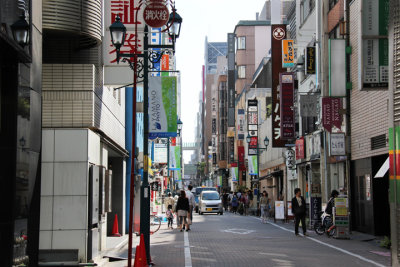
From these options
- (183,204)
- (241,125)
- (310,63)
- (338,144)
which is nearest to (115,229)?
(183,204)

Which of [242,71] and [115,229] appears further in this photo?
[242,71]

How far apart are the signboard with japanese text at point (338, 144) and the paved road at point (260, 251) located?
4.03m

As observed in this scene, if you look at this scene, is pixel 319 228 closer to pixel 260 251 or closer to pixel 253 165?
pixel 260 251

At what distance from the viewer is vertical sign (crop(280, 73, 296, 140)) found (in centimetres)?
3944

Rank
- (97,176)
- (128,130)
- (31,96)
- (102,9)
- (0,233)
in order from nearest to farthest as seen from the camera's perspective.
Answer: (0,233)
(31,96)
(97,176)
(102,9)
(128,130)

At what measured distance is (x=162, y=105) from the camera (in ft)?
77.2

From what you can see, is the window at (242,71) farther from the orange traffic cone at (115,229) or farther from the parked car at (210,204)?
the orange traffic cone at (115,229)

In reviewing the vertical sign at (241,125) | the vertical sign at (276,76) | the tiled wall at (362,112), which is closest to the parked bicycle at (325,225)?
the tiled wall at (362,112)

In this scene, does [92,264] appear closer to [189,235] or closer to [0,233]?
[0,233]

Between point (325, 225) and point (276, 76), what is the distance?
19.6 metres

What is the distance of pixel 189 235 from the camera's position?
26281 mm

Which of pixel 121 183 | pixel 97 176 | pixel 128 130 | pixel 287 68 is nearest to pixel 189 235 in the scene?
pixel 121 183

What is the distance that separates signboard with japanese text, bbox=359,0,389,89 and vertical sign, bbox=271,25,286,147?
24241mm

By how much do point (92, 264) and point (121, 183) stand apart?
10711 millimetres
